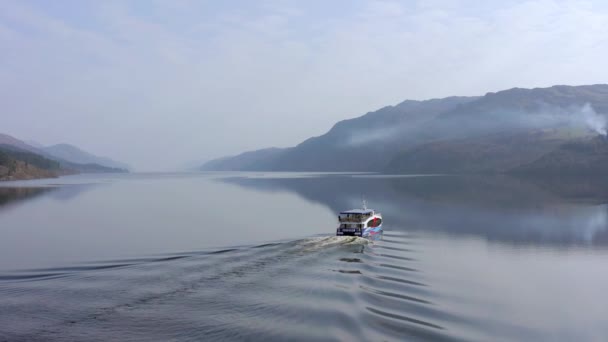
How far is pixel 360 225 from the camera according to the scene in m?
50.3

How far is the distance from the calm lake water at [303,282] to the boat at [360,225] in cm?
173

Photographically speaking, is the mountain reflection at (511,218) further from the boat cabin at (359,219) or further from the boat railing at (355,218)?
the boat railing at (355,218)

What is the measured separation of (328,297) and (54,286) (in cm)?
1723

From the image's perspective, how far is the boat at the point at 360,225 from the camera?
50375 millimetres

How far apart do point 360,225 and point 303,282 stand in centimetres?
2070

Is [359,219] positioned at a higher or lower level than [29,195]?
lower

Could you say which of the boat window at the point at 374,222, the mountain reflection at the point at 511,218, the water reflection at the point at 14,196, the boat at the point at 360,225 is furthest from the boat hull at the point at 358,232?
the water reflection at the point at 14,196

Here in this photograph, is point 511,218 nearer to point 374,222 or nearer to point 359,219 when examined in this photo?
point 374,222

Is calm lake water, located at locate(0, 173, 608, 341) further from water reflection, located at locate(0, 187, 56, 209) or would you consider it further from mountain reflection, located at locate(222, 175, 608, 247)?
water reflection, located at locate(0, 187, 56, 209)

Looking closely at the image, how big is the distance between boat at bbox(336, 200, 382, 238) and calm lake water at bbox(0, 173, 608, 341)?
1.73 m

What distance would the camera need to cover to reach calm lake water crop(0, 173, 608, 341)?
71.4 ft

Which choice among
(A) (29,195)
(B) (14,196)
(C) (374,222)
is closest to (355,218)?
(C) (374,222)

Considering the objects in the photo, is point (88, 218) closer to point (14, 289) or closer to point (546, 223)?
point (14, 289)

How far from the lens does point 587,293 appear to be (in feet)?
95.9
